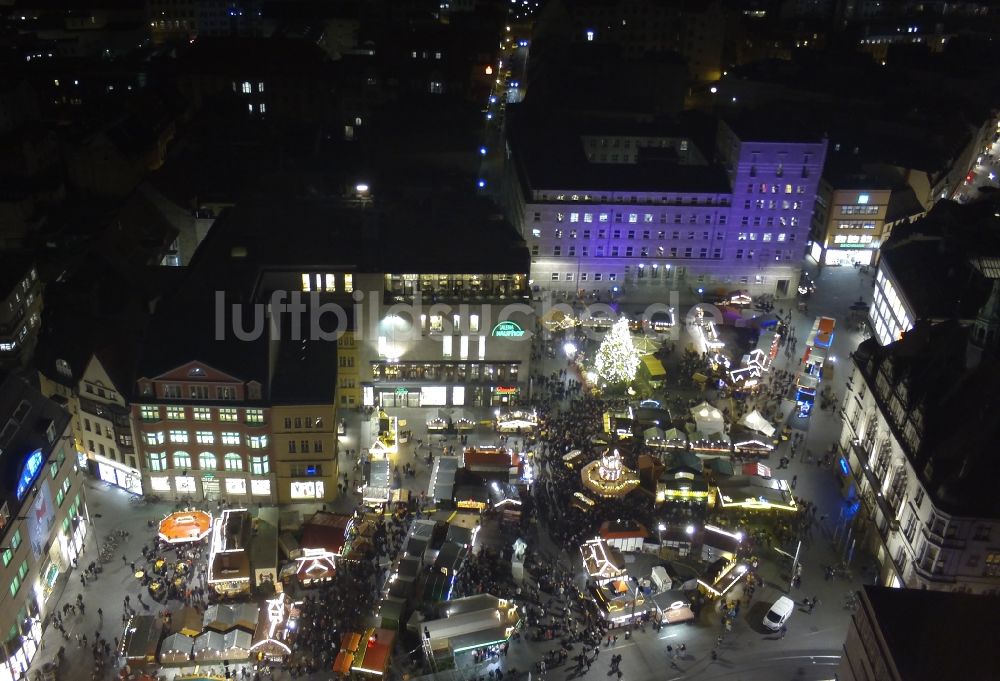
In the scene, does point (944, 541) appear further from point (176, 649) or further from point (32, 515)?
point (32, 515)

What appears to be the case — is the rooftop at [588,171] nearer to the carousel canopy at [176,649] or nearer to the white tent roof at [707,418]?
the white tent roof at [707,418]

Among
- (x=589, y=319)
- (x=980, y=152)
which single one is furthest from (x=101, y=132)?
(x=980, y=152)

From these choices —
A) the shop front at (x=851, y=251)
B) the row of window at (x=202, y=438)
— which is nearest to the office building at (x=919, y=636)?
the row of window at (x=202, y=438)

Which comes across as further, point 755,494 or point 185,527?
point 755,494

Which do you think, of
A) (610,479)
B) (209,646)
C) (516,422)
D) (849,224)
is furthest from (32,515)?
(849,224)

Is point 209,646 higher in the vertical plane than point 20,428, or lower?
lower

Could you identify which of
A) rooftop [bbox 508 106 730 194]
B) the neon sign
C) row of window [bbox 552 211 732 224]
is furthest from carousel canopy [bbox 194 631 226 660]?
rooftop [bbox 508 106 730 194]

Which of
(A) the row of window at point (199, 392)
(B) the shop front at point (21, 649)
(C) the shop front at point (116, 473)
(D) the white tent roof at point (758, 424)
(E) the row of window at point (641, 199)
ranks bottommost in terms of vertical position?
(B) the shop front at point (21, 649)
